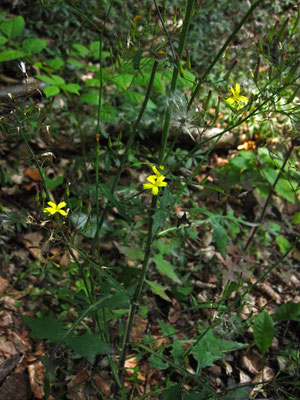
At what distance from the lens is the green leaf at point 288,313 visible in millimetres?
2102

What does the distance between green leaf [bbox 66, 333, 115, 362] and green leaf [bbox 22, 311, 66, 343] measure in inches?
1.8

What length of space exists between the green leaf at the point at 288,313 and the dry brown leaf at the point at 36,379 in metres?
1.32

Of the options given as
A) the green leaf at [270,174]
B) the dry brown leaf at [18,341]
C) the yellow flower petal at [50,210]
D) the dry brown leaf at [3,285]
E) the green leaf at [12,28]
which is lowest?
the dry brown leaf at [18,341]

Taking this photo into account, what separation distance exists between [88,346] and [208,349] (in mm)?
588

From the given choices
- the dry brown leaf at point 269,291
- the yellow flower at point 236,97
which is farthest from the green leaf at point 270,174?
the yellow flower at point 236,97

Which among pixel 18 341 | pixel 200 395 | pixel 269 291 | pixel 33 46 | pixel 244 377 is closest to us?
pixel 200 395

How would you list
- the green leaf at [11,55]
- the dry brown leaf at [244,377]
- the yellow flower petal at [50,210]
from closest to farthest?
→ the yellow flower petal at [50,210]
the dry brown leaf at [244,377]
the green leaf at [11,55]

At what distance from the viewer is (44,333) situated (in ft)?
4.19

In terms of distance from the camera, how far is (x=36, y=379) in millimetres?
1747

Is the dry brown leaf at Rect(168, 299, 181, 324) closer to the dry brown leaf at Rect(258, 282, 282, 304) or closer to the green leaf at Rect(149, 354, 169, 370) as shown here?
the green leaf at Rect(149, 354, 169, 370)

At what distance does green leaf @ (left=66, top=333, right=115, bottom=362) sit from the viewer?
127cm

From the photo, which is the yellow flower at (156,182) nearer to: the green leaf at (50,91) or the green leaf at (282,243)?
the green leaf at (50,91)

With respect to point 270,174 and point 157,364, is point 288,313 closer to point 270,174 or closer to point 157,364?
point 157,364

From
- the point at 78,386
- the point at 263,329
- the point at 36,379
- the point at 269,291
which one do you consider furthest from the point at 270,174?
the point at 36,379
